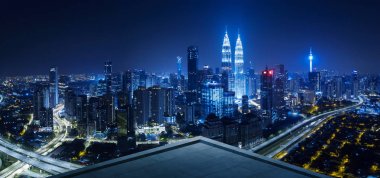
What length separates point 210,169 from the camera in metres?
1.65

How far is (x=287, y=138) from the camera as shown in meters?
9.43

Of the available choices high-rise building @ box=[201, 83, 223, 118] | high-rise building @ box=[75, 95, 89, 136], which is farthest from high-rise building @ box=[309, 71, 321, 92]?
high-rise building @ box=[75, 95, 89, 136]

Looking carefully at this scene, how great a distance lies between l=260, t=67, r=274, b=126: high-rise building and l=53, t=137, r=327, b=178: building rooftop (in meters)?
9.50

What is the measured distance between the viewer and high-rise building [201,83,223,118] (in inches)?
505

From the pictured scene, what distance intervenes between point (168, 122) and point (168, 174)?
9.93 meters

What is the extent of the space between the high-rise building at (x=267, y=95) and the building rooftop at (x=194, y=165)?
9504 millimetres

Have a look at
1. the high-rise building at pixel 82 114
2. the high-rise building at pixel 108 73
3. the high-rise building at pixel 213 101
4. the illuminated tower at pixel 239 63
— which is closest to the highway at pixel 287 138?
the high-rise building at pixel 213 101

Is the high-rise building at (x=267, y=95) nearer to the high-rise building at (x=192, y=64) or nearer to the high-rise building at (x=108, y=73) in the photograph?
the high-rise building at (x=192, y=64)

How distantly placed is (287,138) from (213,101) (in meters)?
4.00

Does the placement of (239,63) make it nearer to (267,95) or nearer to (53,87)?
(267,95)

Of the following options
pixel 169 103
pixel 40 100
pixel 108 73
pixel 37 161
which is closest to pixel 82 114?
pixel 40 100

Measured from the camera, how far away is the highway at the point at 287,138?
26.3 feet

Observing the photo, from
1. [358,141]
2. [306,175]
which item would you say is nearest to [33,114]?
[358,141]

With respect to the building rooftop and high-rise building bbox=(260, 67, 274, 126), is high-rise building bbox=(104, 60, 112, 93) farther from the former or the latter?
the building rooftop
